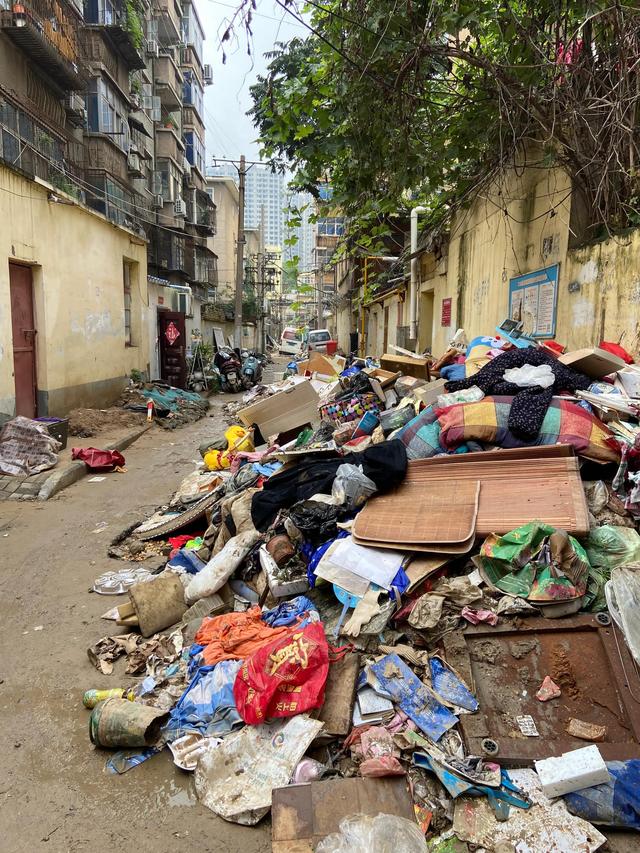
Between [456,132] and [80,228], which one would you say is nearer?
[456,132]

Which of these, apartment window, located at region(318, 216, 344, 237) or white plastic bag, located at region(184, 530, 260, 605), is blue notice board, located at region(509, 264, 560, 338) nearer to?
apartment window, located at region(318, 216, 344, 237)

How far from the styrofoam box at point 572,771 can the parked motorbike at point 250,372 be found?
1655 centimetres

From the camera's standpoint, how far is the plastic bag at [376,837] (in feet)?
5.98

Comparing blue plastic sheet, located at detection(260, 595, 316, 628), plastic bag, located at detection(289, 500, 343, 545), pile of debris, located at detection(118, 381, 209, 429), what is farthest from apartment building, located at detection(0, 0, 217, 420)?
blue plastic sheet, located at detection(260, 595, 316, 628)

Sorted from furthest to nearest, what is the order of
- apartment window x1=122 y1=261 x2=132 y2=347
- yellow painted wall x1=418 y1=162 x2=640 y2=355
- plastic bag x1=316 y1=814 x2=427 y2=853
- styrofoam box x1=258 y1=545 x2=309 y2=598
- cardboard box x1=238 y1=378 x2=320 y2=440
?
apartment window x1=122 y1=261 x2=132 y2=347, cardboard box x1=238 y1=378 x2=320 y2=440, yellow painted wall x1=418 y1=162 x2=640 y2=355, styrofoam box x1=258 y1=545 x2=309 y2=598, plastic bag x1=316 y1=814 x2=427 y2=853

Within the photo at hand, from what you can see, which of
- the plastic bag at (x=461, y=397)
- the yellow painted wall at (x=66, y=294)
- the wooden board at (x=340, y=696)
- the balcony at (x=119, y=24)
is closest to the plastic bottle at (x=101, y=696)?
the wooden board at (x=340, y=696)

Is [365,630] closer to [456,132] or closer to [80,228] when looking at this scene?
[456,132]

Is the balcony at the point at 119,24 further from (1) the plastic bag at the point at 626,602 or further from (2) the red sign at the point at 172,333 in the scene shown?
(1) the plastic bag at the point at 626,602

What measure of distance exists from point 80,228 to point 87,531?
22.6 ft

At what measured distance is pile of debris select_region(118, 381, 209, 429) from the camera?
11.3 meters

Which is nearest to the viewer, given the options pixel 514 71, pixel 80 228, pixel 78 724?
pixel 78 724

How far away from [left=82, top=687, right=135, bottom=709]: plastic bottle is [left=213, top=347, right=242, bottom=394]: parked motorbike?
49.6 ft

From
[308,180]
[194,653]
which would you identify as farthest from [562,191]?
[194,653]

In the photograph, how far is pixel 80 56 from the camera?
15.8 m
